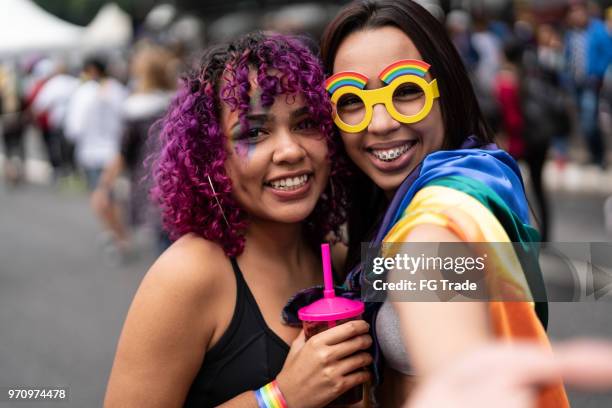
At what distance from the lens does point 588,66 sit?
10.2 metres

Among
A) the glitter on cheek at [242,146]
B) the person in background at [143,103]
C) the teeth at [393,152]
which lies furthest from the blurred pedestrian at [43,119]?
the teeth at [393,152]

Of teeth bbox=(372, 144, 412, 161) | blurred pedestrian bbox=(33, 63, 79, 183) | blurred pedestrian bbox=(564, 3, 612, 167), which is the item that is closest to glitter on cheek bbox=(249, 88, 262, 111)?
teeth bbox=(372, 144, 412, 161)

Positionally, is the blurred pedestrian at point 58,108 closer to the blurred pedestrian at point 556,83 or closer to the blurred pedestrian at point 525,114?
the blurred pedestrian at point 556,83

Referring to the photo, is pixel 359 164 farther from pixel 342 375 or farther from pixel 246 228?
pixel 342 375

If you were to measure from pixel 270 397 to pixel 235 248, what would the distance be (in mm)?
399

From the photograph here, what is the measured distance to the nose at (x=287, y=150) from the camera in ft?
6.28

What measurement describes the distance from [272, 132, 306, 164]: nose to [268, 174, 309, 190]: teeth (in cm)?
5

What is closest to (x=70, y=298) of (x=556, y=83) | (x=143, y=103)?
(x=143, y=103)

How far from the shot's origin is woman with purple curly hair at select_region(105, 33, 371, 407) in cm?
180

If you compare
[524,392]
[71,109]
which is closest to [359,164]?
[524,392]

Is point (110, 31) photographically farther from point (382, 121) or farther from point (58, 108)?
point (382, 121)

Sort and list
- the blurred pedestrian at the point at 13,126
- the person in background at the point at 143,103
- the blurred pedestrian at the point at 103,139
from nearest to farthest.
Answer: the person in background at the point at 143,103
the blurred pedestrian at the point at 103,139
the blurred pedestrian at the point at 13,126

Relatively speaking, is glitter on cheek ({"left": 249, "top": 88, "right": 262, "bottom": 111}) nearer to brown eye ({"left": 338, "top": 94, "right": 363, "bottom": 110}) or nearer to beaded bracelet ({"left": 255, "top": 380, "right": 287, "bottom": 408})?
brown eye ({"left": 338, "top": 94, "right": 363, "bottom": 110})

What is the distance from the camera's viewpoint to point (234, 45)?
6.60ft
